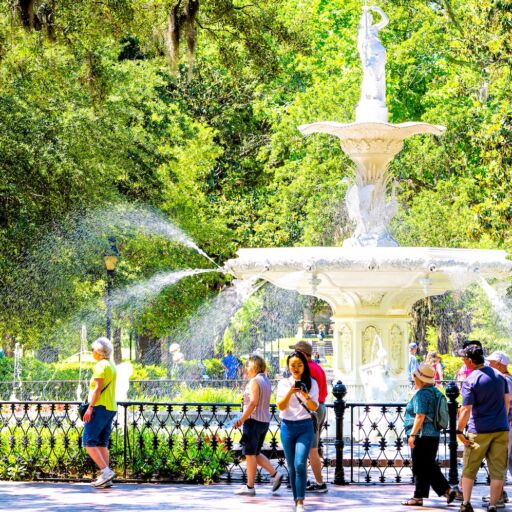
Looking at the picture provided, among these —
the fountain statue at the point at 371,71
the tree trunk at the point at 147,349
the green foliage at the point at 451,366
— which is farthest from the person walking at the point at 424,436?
the tree trunk at the point at 147,349

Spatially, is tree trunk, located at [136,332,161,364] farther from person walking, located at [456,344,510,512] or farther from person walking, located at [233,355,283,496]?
person walking, located at [456,344,510,512]

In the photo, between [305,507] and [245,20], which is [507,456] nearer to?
[305,507]

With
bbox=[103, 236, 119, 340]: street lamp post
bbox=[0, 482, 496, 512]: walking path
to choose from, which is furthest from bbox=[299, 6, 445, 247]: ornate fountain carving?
bbox=[103, 236, 119, 340]: street lamp post

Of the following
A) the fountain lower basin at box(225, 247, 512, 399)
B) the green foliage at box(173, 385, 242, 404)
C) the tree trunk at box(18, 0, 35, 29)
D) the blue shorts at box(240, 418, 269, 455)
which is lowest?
the blue shorts at box(240, 418, 269, 455)

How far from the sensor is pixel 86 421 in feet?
40.7

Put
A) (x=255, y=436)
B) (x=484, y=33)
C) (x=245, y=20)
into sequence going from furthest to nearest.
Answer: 1. (x=484, y=33)
2. (x=245, y=20)
3. (x=255, y=436)

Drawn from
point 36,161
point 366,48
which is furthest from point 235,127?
point 366,48

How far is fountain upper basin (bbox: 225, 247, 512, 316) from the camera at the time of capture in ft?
50.2

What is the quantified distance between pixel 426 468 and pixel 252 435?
1613 mm

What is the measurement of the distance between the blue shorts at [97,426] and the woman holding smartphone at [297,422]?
7.71 ft

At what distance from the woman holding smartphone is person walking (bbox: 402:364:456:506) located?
986mm

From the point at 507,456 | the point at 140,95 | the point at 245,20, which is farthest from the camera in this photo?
the point at 140,95

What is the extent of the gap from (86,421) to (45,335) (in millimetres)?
17245

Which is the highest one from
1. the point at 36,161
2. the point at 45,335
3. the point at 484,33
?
the point at 484,33
